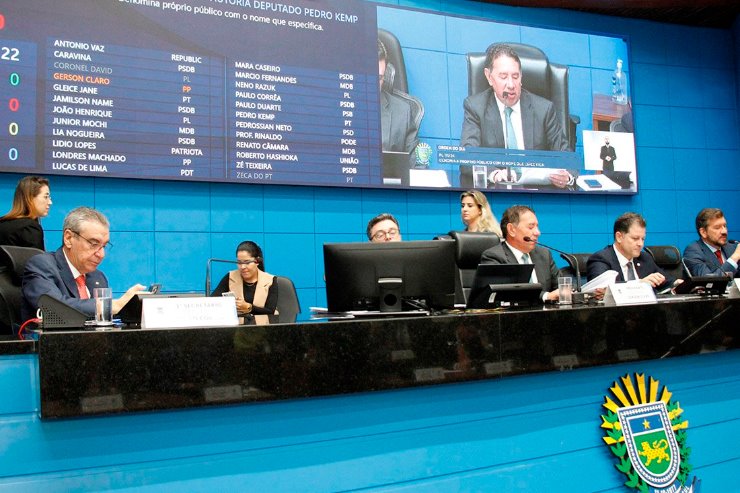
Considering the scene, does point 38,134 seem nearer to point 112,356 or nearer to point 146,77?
point 146,77

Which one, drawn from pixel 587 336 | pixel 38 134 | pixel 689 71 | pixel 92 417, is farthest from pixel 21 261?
pixel 689 71

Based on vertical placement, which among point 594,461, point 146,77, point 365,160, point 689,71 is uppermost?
point 689,71

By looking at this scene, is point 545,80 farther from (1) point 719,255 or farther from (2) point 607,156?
(1) point 719,255

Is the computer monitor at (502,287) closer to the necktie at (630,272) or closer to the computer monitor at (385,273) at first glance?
the computer monitor at (385,273)

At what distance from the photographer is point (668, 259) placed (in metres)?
4.13

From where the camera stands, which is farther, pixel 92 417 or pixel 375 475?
pixel 375 475

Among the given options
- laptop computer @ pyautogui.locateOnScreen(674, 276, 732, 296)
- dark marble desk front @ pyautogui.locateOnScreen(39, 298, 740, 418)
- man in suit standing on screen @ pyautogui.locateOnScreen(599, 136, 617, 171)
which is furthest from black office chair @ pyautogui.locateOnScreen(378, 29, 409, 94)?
dark marble desk front @ pyautogui.locateOnScreen(39, 298, 740, 418)

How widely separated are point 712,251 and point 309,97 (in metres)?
2.56

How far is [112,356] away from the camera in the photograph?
4.24ft

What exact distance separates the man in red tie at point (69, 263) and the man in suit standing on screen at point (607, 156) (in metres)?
3.78

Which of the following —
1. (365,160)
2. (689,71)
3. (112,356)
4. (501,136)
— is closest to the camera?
(112,356)

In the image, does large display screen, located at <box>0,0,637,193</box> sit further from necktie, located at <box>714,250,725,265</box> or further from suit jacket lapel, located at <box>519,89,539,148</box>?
necktie, located at <box>714,250,725,265</box>

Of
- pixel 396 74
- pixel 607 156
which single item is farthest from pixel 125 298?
pixel 607 156

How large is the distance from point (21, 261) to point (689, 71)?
203 inches
